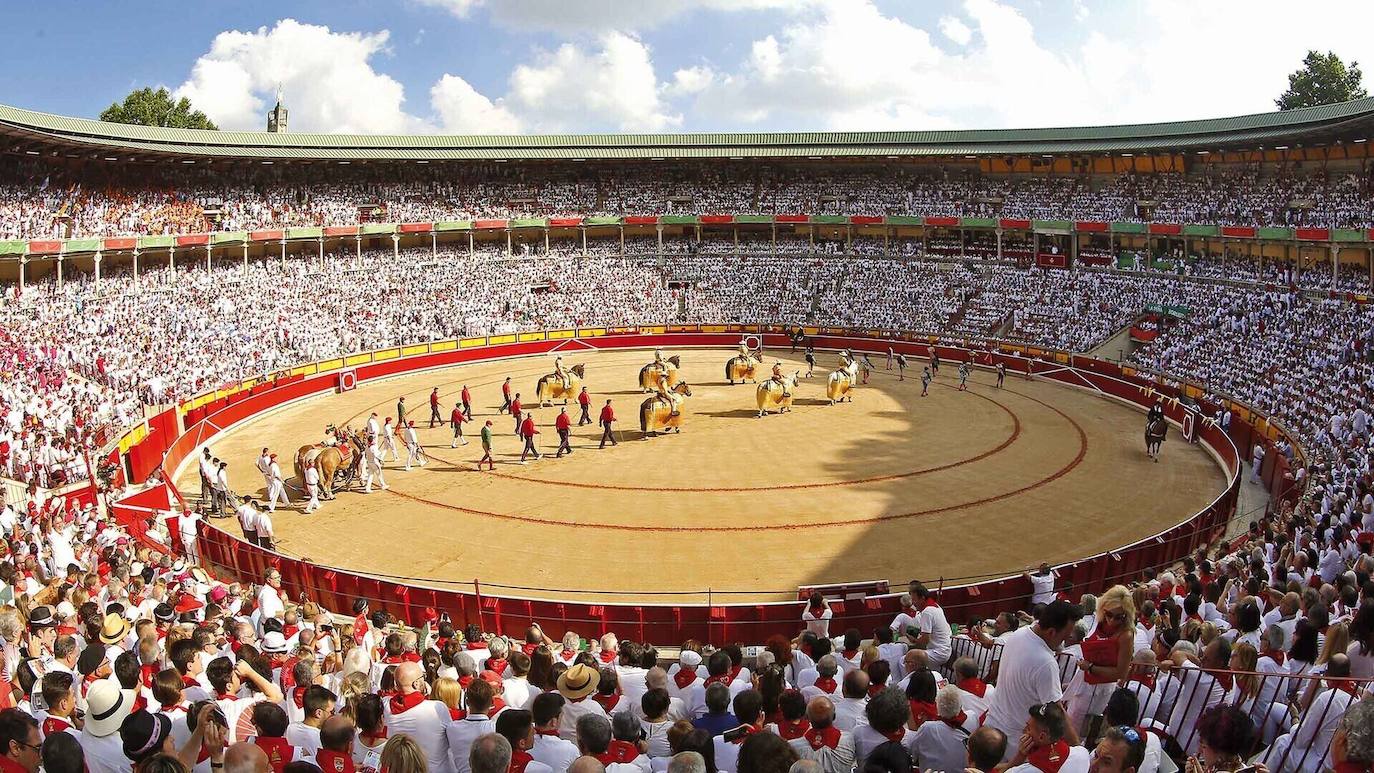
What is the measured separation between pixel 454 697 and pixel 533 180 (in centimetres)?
7232

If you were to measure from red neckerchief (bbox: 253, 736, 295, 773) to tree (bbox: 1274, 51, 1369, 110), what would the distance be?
10407cm

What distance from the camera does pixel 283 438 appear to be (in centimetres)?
3609

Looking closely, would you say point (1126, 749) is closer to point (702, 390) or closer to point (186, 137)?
point (702, 390)

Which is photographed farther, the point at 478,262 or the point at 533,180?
the point at 533,180

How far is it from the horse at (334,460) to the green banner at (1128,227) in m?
51.1

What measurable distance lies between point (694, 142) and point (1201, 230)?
3800cm

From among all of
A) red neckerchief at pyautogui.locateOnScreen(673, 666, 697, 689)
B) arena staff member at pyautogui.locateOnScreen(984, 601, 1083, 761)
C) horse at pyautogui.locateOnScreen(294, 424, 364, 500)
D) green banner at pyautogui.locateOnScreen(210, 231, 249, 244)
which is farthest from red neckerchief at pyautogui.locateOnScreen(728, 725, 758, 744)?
green banner at pyautogui.locateOnScreen(210, 231, 249, 244)

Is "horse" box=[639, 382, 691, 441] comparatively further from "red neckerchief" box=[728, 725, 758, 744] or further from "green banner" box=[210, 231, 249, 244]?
"green banner" box=[210, 231, 249, 244]

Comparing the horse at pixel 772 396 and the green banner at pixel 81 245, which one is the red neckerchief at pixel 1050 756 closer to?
the horse at pixel 772 396

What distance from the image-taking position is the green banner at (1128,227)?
198 ft

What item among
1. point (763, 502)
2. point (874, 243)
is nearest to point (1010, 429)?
point (763, 502)

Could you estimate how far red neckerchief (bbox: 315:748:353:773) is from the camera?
698 centimetres

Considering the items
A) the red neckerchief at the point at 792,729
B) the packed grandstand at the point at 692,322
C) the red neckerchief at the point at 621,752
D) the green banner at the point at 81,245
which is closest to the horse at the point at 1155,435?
the packed grandstand at the point at 692,322

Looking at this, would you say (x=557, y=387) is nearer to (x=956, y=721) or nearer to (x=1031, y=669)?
(x=956, y=721)
